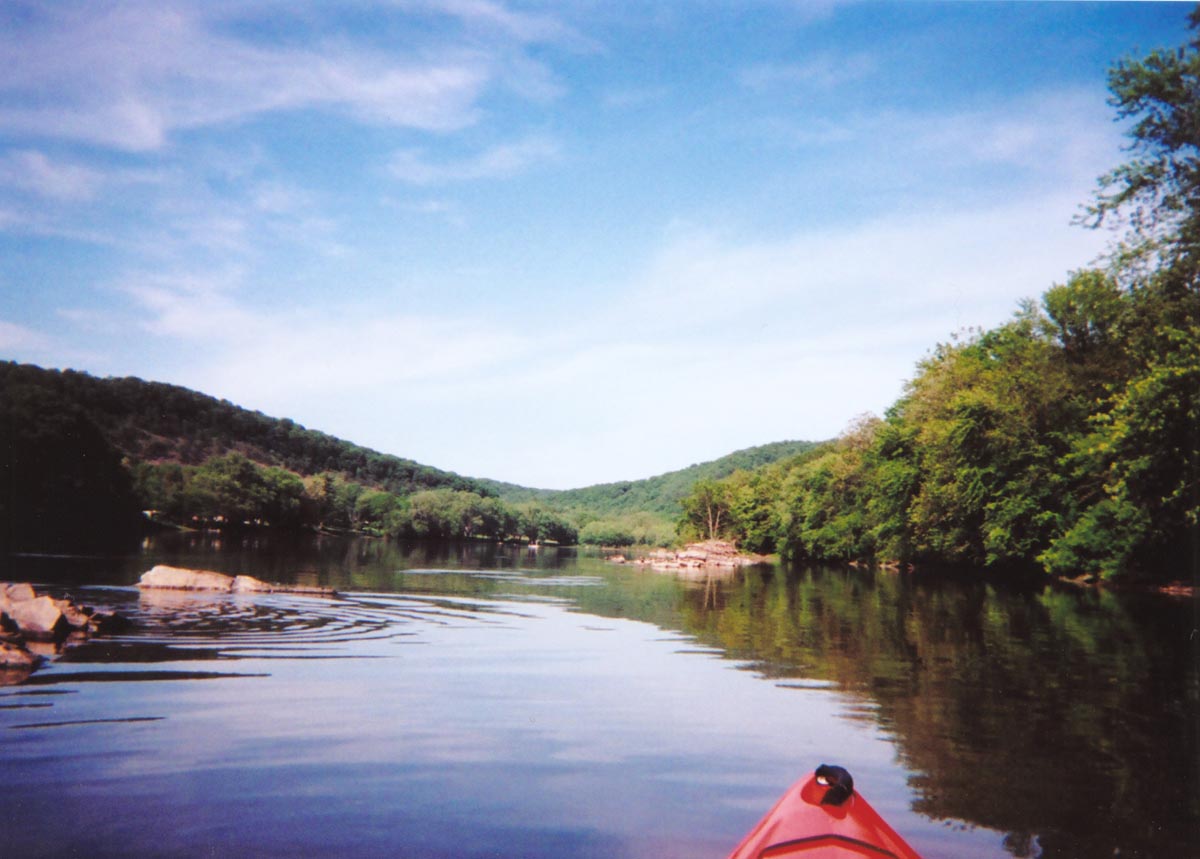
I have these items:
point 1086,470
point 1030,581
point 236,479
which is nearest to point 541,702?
point 1086,470

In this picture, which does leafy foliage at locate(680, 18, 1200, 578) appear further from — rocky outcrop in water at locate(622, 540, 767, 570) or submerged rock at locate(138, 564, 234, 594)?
submerged rock at locate(138, 564, 234, 594)

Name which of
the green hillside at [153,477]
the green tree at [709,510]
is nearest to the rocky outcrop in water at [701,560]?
the green tree at [709,510]

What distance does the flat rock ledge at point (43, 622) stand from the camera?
48.0ft

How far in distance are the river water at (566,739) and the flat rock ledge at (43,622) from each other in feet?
2.51

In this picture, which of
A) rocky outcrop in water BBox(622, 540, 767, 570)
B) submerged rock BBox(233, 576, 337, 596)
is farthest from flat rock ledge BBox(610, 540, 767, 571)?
submerged rock BBox(233, 576, 337, 596)

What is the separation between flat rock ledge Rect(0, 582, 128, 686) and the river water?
2.51 feet

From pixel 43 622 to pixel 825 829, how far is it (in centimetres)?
1760

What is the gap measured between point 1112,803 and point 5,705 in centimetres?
1373

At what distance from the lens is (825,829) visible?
15.4ft

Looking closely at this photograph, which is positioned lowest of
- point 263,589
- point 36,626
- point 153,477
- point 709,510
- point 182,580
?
point 263,589

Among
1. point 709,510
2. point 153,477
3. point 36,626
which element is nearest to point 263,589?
point 36,626

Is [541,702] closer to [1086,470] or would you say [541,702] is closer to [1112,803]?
[1112,803]

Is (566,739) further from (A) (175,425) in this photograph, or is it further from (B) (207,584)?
(A) (175,425)

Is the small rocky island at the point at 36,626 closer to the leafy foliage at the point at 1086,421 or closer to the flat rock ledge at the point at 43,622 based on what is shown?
the flat rock ledge at the point at 43,622
